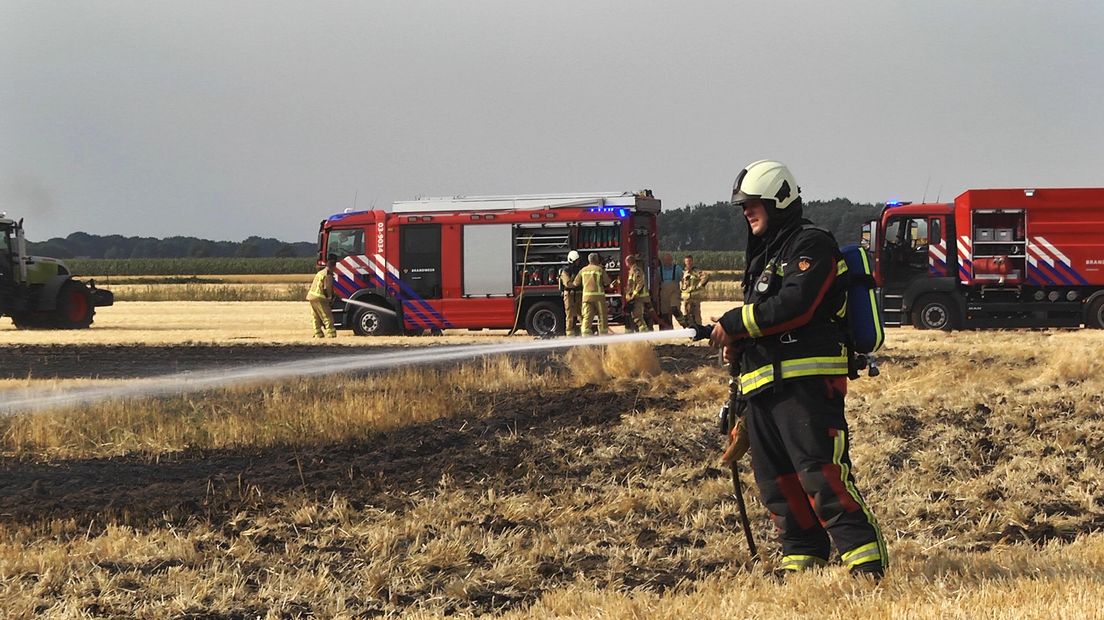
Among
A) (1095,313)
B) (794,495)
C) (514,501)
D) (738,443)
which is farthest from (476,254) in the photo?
(794,495)

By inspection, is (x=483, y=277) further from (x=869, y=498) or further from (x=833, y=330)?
(x=833, y=330)

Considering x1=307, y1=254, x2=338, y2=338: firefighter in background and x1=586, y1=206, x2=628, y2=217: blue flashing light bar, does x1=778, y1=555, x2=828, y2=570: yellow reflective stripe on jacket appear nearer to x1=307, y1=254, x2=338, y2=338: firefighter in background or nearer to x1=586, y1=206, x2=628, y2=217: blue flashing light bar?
x1=586, y1=206, x2=628, y2=217: blue flashing light bar

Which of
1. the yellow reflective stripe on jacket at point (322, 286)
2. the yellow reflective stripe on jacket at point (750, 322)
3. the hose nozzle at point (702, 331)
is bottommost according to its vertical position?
the yellow reflective stripe on jacket at point (322, 286)

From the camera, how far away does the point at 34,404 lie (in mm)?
11180

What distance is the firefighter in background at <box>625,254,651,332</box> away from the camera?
20.6 meters

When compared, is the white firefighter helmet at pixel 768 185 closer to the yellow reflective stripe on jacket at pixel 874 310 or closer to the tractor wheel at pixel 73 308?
the yellow reflective stripe on jacket at pixel 874 310

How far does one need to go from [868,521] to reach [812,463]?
30cm

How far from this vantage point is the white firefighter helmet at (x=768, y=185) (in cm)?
496

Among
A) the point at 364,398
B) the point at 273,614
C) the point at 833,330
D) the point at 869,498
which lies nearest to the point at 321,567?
the point at 273,614

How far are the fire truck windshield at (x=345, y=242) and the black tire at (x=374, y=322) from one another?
106 centimetres

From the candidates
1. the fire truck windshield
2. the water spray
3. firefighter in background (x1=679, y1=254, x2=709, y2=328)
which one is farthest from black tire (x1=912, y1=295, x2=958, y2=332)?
the fire truck windshield

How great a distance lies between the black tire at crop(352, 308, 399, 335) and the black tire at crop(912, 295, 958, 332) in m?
9.05

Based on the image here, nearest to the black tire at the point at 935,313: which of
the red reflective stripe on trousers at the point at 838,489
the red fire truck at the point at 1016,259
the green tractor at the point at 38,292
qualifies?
the red fire truck at the point at 1016,259

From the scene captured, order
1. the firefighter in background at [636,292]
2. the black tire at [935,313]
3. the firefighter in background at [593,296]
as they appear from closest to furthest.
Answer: the firefighter in background at [593,296], the firefighter in background at [636,292], the black tire at [935,313]
